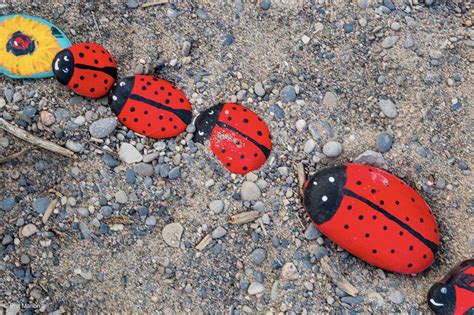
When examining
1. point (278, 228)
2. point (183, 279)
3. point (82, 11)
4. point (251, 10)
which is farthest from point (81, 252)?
point (251, 10)

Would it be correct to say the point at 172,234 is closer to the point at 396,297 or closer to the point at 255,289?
the point at 255,289

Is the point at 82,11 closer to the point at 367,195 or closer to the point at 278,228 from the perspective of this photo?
the point at 278,228

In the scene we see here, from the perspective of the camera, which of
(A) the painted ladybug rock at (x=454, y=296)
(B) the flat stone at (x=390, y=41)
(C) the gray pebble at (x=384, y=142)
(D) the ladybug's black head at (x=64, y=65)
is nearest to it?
(A) the painted ladybug rock at (x=454, y=296)

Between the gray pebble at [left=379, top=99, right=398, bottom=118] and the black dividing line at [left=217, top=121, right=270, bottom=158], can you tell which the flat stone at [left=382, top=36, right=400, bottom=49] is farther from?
the black dividing line at [left=217, top=121, right=270, bottom=158]

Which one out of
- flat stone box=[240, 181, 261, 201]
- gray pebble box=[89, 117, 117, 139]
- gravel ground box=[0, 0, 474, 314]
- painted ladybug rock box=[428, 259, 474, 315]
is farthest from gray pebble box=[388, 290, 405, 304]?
gray pebble box=[89, 117, 117, 139]

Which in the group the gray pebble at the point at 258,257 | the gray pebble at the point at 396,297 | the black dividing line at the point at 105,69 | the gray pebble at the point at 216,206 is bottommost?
the gray pebble at the point at 396,297

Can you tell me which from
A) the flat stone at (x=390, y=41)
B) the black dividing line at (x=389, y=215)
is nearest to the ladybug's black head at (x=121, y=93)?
the black dividing line at (x=389, y=215)

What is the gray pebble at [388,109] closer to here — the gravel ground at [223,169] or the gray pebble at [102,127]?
the gravel ground at [223,169]
